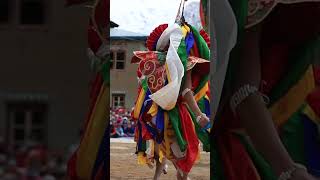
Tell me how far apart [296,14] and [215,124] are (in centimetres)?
71

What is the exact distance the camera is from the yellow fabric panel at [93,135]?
3.25 meters

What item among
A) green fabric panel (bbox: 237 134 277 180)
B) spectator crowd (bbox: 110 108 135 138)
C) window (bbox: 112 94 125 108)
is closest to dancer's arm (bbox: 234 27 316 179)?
green fabric panel (bbox: 237 134 277 180)

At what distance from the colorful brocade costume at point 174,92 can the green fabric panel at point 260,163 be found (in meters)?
2.81

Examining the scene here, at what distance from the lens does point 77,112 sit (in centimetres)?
324

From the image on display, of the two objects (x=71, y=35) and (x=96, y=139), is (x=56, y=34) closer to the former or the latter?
(x=71, y=35)

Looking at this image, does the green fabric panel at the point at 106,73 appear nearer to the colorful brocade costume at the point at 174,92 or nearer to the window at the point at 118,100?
the colorful brocade costume at the point at 174,92

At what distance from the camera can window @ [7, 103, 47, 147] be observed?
3131 mm

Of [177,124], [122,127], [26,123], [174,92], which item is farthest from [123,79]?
[26,123]

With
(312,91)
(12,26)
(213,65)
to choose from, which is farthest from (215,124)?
(12,26)

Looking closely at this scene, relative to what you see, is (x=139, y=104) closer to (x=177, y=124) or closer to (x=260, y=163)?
(x=177, y=124)

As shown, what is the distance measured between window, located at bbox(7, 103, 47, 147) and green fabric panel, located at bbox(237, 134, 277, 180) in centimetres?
102

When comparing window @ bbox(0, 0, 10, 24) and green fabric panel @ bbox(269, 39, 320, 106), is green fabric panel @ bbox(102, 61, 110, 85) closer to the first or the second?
window @ bbox(0, 0, 10, 24)

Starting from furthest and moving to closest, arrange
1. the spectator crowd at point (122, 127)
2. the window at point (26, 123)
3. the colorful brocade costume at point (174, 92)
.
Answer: the spectator crowd at point (122, 127)
the colorful brocade costume at point (174, 92)
the window at point (26, 123)

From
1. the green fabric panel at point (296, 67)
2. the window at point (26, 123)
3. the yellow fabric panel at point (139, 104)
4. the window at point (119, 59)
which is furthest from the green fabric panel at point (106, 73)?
the window at point (119, 59)
